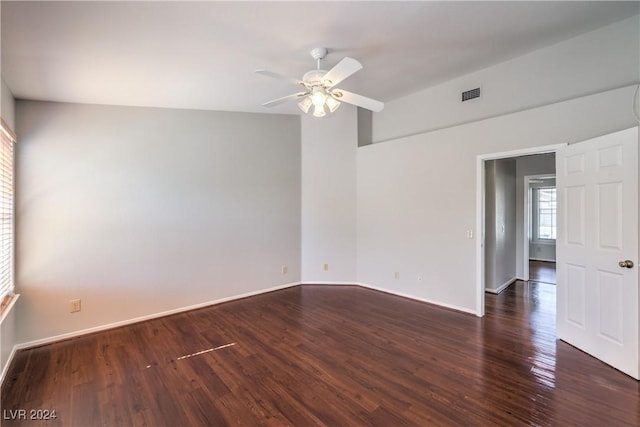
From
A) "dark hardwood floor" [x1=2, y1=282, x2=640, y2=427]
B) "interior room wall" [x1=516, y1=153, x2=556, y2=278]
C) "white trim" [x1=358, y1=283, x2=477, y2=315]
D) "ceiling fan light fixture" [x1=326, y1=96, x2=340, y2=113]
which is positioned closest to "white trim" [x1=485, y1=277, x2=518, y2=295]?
"interior room wall" [x1=516, y1=153, x2=556, y2=278]

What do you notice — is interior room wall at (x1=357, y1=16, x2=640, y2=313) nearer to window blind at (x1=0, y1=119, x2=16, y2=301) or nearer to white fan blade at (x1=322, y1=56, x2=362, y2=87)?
white fan blade at (x1=322, y1=56, x2=362, y2=87)

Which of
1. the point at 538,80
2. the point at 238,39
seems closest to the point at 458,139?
the point at 538,80

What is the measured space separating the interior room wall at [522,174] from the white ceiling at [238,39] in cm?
315

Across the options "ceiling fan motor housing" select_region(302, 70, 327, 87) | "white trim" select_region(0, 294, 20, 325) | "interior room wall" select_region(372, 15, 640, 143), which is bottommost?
"white trim" select_region(0, 294, 20, 325)

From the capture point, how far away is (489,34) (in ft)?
9.12

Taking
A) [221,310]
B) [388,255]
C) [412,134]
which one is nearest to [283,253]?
[221,310]

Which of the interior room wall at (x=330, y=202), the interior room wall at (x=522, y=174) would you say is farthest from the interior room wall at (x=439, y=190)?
the interior room wall at (x=522, y=174)

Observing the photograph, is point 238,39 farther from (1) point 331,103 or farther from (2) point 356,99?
(2) point 356,99

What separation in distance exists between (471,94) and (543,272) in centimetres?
482

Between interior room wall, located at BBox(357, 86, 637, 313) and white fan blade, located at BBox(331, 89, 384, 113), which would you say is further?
interior room wall, located at BBox(357, 86, 637, 313)

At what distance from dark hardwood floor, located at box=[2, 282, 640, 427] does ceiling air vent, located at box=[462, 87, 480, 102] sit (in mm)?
2879

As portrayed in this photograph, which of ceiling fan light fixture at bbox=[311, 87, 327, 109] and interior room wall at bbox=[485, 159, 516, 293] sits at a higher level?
ceiling fan light fixture at bbox=[311, 87, 327, 109]

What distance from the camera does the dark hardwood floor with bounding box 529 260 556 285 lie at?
565 cm

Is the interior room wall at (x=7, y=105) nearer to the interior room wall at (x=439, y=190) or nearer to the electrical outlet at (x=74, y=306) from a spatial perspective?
the electrical outlet at (x=74, y=306)
